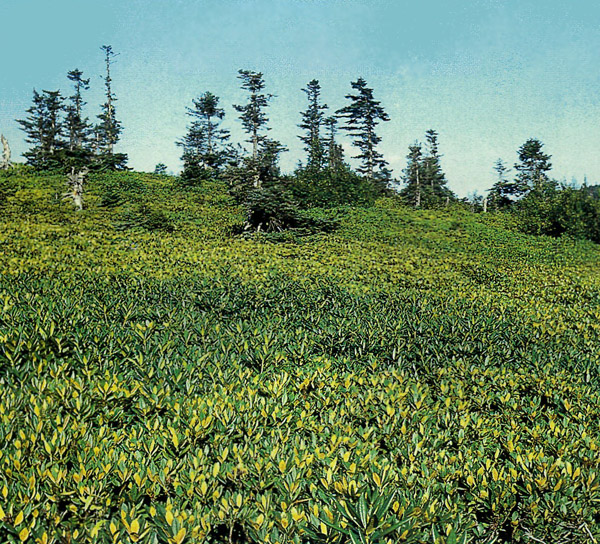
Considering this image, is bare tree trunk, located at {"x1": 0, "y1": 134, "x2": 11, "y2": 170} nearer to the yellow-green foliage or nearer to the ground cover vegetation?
the ground cover vegetation

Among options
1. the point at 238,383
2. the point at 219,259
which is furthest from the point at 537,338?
the point at 219,259

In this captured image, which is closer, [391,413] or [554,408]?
[391,413]

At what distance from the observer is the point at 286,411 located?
2826mm

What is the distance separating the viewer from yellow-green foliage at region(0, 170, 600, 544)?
190 centimetres

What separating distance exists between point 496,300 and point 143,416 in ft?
18.6

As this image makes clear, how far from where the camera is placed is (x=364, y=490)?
76.8 inches

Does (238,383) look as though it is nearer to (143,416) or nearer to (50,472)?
(143,416)

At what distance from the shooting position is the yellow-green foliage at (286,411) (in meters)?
1.90

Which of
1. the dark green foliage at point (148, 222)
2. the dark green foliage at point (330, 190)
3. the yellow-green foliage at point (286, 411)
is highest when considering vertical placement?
the dark green foliage at point (330, 190)

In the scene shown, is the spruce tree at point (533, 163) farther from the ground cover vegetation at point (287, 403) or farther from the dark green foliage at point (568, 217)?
the ground cover vegetation at point (287, 403)

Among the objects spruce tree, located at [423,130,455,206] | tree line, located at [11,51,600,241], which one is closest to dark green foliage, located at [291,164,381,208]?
tree line, located at [11,51,600,241]

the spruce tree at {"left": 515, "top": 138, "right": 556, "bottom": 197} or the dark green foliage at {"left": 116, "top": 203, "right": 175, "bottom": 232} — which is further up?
the spruce tree at {"left": 515, "top": 138, "right": 556, "bottom": 197}

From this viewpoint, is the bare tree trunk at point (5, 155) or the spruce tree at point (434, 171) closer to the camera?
the bare tree trunk at point (5, 155)

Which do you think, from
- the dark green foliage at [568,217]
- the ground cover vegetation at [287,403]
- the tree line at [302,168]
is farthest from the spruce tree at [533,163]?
the ground cover vegetation at [287,403]
